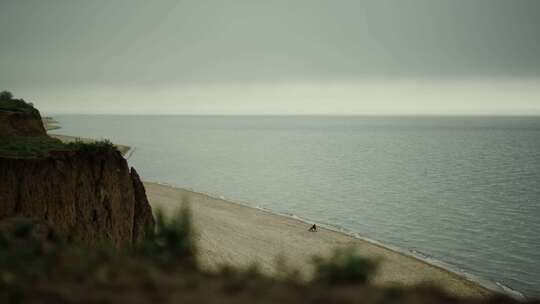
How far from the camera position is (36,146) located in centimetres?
1798

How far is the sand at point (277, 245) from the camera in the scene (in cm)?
2727

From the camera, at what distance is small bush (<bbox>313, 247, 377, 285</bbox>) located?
25.6 ft

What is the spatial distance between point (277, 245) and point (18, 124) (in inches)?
838

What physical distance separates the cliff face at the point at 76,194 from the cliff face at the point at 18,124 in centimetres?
528

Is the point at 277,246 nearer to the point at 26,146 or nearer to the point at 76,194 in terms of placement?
the point at 76,194

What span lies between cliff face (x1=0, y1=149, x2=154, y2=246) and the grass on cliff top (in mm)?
301

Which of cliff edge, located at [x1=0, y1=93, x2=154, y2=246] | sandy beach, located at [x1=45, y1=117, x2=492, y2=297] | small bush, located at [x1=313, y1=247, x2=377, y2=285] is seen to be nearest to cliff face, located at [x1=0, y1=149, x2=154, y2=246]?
cliff edge, located at [x1=0, y1=93, x2=154, y2=246]

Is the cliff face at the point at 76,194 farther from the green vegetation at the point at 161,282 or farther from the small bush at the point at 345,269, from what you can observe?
the small bush at the point at 345,269

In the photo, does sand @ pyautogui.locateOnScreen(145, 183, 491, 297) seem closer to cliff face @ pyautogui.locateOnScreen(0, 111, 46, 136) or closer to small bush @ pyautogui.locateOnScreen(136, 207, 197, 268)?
cliff face @ pyautogui.locateOnScreen(0, 111, 46, 136)

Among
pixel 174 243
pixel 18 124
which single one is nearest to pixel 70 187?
pixel 18 124

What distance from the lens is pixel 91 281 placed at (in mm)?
7070

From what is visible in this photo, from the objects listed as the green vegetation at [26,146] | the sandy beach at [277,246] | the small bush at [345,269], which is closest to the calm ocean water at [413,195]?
the sandy beach at [277,246]

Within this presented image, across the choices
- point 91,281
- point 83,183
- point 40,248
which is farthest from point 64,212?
point 91,281

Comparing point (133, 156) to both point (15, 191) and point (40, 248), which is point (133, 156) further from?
point (40, 248)
